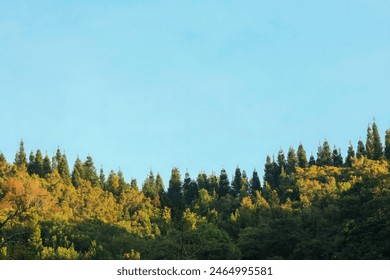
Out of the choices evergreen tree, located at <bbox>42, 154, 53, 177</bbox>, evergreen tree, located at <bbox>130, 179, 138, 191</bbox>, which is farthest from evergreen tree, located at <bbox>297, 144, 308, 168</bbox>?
evergreen tree, located at <bbox>42, 154, 53, 177</bbox>

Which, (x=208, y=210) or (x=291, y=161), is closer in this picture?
(x=208, y=210)

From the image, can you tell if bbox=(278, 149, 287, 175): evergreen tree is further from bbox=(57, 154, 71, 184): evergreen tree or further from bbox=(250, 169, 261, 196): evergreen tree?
bbox=(57, 154, 71, 184): evergreen tree

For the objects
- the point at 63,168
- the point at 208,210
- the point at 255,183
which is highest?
the point at 63,168

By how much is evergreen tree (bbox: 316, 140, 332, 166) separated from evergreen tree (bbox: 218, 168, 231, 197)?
2102 centimetres

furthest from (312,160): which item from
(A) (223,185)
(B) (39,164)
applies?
(B) (39,164)

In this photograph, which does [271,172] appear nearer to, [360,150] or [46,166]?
[360,150]

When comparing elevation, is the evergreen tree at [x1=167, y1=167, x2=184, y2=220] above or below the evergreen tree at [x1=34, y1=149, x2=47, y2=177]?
below

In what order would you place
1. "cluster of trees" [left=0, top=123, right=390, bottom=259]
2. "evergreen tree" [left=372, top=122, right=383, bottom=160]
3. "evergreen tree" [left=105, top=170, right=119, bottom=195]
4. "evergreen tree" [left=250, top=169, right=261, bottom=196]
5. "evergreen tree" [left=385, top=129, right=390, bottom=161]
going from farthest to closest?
"evergreen tree" [left=105, top=170, right=119, bottom=195], "evergreen tree" [left=250, top=169, right=261, bottom=196], "evergreen tree" [left=372, top=122, right=383, bottom=160], "evergreen tree" [left=385, top=129, right=390, bottom=161], "cluster of trees" [left=0, top=123, right=390, bottom=259]

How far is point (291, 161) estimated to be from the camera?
466 ft

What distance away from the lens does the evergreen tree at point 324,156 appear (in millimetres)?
139125

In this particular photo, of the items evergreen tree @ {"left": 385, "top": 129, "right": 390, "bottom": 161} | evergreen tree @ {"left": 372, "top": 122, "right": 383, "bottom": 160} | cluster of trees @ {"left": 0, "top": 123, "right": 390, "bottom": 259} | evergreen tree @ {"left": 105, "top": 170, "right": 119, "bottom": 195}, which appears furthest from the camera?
evergreen tree @ {"left": 105, "top": 170, "right": 119, "bottom": 195}

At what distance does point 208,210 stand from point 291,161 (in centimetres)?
3269

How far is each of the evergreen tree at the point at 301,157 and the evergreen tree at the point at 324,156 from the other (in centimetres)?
291

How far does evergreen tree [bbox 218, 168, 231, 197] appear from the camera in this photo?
138000 mm
